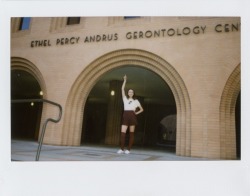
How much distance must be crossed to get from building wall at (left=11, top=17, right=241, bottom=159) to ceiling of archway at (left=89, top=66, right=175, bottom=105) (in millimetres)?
680

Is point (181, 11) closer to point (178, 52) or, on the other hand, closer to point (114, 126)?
point (178, 52)

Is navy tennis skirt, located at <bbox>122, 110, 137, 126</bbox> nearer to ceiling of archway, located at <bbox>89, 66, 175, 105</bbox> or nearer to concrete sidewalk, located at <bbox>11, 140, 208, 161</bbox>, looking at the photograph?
concrete sidewalk, located at <bbox>11, 140, 208, 161</bbox>

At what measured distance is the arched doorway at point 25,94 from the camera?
5.53 metres

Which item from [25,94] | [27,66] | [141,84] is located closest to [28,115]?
[25,94]

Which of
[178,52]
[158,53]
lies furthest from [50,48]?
[178,52]

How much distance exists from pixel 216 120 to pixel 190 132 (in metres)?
0.47

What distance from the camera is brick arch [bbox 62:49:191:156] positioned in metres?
4.50

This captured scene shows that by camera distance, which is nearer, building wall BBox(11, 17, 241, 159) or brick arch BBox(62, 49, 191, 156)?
building wall BBox(11, 17, 241, 159)

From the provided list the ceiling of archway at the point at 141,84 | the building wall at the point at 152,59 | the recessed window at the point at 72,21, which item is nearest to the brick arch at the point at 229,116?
the building wall at the point at 152,59

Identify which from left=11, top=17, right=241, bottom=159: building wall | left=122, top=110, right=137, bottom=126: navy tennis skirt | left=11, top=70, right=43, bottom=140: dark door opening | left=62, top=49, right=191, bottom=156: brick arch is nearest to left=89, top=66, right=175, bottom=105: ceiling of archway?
left=62, top=49, right=191, bottom=156: brick arch

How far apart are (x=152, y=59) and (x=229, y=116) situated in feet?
5.56

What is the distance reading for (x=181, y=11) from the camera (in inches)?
134
